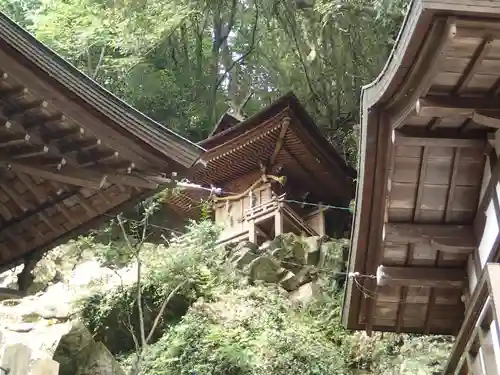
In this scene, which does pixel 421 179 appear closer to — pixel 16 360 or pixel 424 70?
pixel 424 70

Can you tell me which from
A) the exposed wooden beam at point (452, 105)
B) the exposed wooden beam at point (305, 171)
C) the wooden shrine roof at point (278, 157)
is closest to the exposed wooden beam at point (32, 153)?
the exposed wooden beam at point (452, 105)

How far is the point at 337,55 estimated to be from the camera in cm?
2172

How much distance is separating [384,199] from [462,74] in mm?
1656

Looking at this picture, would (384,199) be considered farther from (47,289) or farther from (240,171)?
(240,171)

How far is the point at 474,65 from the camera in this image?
4.96 metres

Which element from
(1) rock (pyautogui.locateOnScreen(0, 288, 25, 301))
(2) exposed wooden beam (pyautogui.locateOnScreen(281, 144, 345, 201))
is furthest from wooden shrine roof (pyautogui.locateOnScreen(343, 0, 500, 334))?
(2) exposed wooden beam (pyautogui.locateOnScreen(281, 144, 345, 201))

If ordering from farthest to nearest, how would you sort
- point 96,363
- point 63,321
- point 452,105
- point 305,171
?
point 305,171
point 63,321
point 96,363
point 452,105

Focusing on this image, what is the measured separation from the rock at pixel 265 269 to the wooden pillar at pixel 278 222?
211cm

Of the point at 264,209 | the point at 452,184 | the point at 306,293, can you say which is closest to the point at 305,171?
the point at 264,209

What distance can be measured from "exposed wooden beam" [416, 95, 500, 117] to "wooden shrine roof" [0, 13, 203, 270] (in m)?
2.89

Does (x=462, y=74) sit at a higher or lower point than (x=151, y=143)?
higher

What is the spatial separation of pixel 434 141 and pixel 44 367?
439 centimetres

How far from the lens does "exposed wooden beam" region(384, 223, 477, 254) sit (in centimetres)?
637

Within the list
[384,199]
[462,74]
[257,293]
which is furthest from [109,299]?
[462,74]
